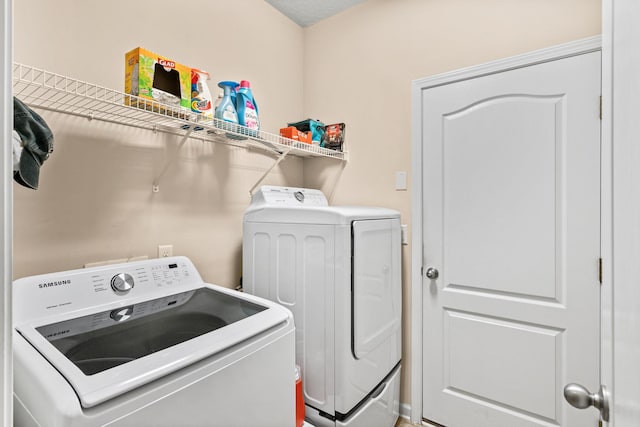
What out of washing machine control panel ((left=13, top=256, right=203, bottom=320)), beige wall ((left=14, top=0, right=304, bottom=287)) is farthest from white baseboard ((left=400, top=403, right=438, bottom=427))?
washing machine control panel ((left=13, top=256, right=203, bottom=320))

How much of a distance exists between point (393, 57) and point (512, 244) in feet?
4.65

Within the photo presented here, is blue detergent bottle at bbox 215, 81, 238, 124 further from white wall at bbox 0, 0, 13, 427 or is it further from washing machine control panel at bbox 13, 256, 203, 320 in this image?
white wall at bbox 0, 0, 13, 427

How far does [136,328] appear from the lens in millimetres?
1053

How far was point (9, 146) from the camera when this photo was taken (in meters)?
0.38

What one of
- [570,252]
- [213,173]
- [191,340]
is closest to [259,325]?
[191,340]

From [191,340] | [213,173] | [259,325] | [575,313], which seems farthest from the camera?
[213,173]

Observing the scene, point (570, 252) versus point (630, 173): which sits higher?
point (630, 173)

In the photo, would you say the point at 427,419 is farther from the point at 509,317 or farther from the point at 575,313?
the point at 575,313

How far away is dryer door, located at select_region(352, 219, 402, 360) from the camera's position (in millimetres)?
1567

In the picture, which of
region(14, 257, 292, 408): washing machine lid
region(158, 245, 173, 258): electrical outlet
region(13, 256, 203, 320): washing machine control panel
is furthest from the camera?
region(158, 245, 173, 258): electrical outlet

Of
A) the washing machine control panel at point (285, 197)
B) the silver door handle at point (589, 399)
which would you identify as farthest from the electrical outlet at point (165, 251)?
→ the silver door handle at point (589, 399)

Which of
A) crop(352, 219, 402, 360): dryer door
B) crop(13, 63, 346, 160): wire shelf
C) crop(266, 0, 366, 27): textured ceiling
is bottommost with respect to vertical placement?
crop(352, 219, 402, 360): dryer door

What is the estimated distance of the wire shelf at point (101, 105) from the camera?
1164mm

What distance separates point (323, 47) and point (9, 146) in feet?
8.17
